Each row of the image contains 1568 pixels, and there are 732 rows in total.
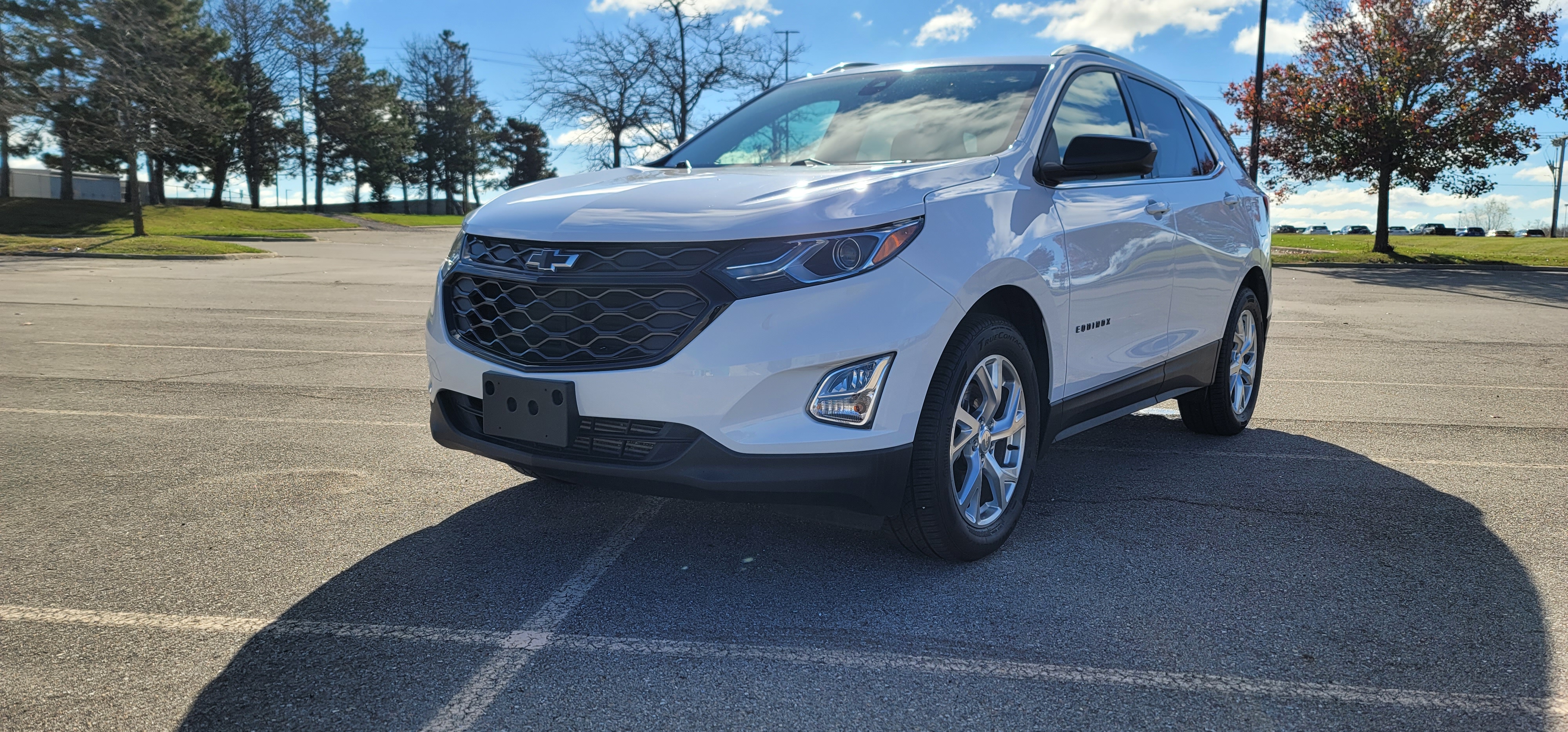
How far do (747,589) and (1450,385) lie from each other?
6731mm

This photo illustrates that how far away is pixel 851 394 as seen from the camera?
3254mm

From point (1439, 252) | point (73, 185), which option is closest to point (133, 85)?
A: point (73, 185)

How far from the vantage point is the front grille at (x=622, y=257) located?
10.7 feet

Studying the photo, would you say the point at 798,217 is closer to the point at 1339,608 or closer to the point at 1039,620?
the point at 1039,620

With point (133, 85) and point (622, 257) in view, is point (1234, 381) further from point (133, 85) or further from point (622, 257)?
point (133, 85)

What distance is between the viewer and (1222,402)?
6.02m

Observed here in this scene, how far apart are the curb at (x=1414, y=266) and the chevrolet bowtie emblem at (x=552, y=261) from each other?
26.3 meters

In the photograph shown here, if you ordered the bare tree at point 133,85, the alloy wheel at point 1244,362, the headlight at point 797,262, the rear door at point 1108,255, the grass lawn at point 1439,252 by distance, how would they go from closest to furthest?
the headlight at point 797,262
the rear door at point 1108,255
the alloy wheel at point 1244,362
the grass lawn at point 1439,252
the bare tree at point 133,85

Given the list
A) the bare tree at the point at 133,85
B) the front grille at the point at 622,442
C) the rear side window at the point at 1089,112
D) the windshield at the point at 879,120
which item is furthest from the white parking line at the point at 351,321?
the bare tree at the point at 133,85

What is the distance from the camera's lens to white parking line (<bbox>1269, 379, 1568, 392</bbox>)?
313 inches

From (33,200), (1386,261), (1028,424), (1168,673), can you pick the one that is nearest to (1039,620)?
(1168,673)

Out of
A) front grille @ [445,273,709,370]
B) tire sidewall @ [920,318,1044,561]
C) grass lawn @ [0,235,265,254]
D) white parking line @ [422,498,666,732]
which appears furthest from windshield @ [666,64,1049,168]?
grass lawn @ [0,235,265,254]

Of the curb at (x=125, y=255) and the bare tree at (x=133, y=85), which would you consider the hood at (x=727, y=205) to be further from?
the bare tree at (x=133, y=85)

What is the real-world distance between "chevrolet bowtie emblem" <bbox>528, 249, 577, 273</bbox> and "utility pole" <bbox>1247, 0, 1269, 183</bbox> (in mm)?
28202
